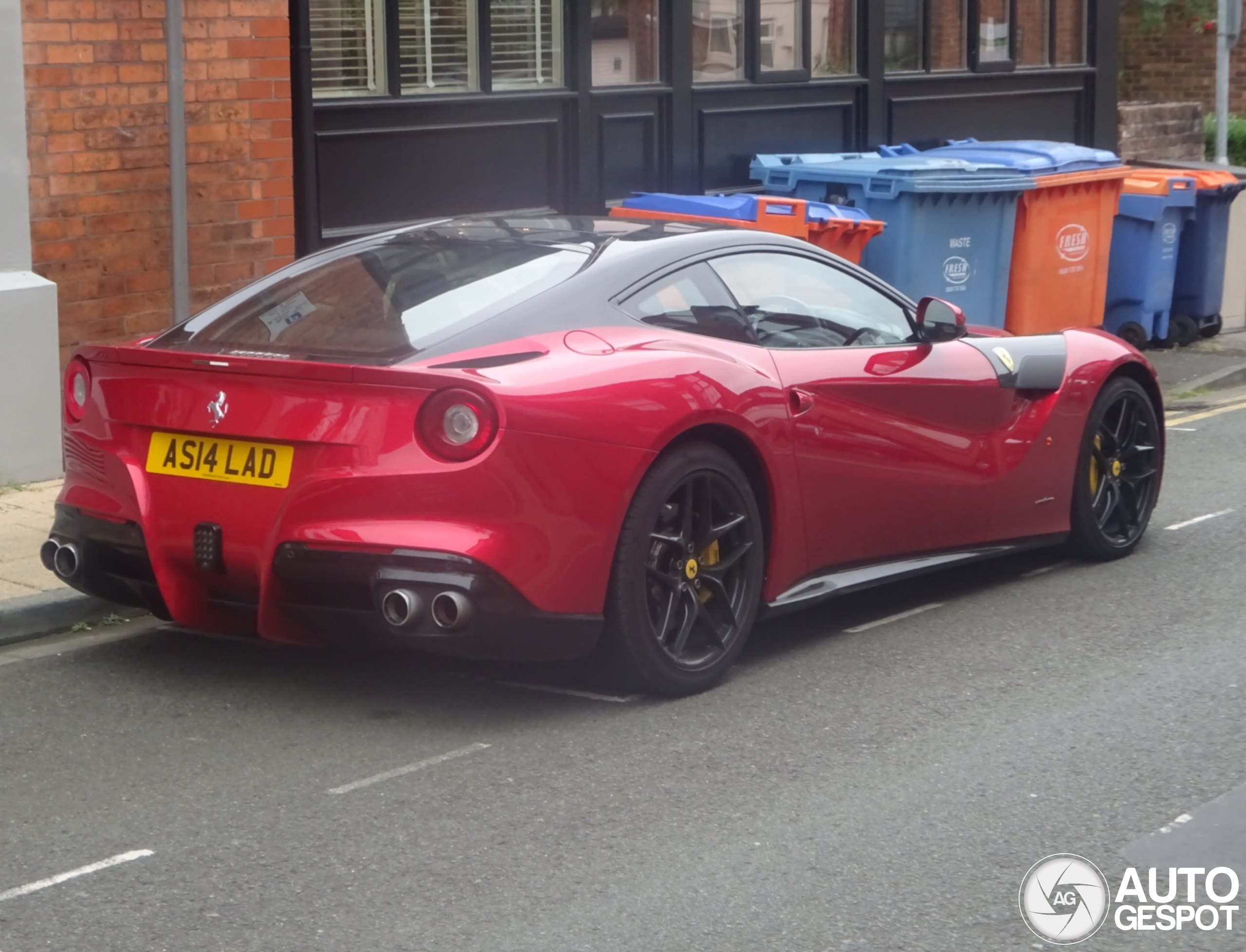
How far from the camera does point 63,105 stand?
870 cm

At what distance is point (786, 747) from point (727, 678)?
68 cm

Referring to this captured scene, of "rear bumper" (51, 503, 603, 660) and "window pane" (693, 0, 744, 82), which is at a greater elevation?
"window pane" (693, 0, 744, 82)

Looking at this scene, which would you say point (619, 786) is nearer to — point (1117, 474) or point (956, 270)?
point (1117, 474)

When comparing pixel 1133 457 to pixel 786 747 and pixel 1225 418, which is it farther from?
pixel 1225 418

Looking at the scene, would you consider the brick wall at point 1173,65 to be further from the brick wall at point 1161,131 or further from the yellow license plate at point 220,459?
the yellow license plate at point 220,459

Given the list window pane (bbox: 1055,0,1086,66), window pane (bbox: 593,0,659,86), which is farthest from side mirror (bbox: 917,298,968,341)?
window pane (bbox: 1055,0,1086,66)

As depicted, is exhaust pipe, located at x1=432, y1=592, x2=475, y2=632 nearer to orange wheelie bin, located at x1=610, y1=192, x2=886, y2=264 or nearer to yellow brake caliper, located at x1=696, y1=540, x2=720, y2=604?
yellow brake caliper, located at x1=696, y1=540, x2=720, y2=604

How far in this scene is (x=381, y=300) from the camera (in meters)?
5.46

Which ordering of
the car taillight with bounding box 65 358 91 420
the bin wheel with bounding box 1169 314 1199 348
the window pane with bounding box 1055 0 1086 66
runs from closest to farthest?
1. the car taillight with bounding box 65 358 91 420
2. the bin wheel with bounding box 1169 314 1199 348
3. the window pane with bounding box 1055 0 1086 66

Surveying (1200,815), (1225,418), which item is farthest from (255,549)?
(1225,418)

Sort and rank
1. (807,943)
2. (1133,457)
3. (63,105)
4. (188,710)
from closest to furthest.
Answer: (807,943) < (188,710) < (1133,457) < (63,105)

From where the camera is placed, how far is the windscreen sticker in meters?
5.48

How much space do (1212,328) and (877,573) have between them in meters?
9.11

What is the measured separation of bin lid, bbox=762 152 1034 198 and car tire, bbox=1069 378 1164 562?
436 cm
